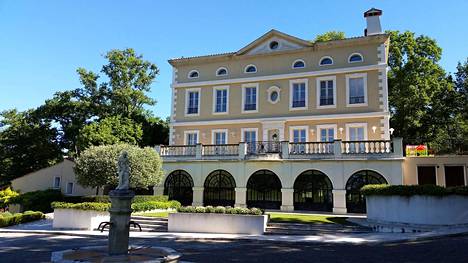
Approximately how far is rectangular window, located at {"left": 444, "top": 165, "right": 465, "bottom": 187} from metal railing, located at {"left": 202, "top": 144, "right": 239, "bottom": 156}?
1307 centimetres

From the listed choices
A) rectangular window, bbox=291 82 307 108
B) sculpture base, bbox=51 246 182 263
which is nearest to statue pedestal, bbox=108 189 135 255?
sculpture base, bbox=51 246 182 263

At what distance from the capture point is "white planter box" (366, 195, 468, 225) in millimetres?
15469

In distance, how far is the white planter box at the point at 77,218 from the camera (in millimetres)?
18625

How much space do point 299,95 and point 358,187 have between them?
8.19 m

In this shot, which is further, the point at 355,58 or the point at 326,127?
the point at 355,58

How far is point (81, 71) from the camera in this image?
122 feet

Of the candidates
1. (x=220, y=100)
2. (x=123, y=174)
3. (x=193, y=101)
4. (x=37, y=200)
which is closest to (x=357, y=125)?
(x=220, y=100)

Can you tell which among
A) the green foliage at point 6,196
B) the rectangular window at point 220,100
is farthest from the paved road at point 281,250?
the rectangular window at point 220,100

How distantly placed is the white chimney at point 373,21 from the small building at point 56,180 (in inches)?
1006

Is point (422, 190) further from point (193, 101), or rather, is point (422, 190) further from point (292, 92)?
point (193, 101)

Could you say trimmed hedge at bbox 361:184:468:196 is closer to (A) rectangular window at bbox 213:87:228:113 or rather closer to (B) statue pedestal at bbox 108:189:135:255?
(B) statue pedestal at bbox 108:189:135:255

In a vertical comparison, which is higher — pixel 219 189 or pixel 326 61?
pixel 326 61

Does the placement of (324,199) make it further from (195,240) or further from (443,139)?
(443,139)

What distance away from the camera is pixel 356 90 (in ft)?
86.8
